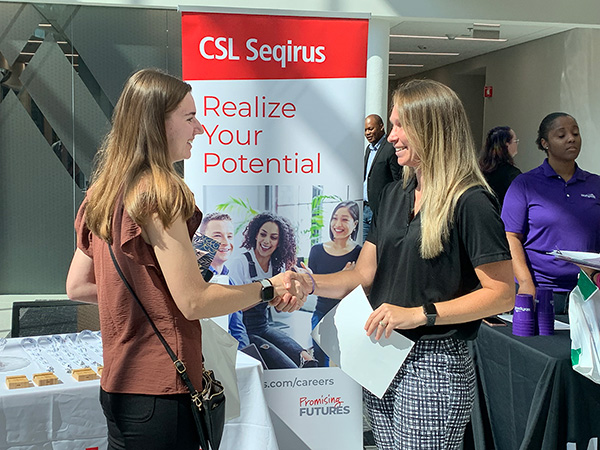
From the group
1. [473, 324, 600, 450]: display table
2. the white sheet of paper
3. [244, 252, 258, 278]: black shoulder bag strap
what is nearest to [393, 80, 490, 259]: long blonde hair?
the white sheet of paper

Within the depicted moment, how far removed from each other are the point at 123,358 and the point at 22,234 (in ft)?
16.2

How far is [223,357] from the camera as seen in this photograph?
205cm

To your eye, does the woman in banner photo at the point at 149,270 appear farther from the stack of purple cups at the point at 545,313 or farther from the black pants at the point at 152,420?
the stack of purple cups at the point at 545,313

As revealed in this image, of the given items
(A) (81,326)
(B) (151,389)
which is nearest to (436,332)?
(B) (151,389)

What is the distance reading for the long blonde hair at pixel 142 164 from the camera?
1397 millimetres

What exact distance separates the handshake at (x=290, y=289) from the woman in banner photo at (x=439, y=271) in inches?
10.3

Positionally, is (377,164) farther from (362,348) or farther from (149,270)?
(149,270)

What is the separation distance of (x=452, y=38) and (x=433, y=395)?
8.80m

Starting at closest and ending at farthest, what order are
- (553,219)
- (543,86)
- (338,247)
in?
(338,247) → (553,219) → (543,86)

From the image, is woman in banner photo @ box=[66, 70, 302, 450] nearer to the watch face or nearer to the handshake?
the watch face

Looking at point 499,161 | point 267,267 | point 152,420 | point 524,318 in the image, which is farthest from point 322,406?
point 499,161

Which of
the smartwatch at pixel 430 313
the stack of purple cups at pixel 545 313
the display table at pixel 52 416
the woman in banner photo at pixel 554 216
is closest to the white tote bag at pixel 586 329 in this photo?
the stack of purple cups at pixel 545 313

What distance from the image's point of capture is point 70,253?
6.05 metres

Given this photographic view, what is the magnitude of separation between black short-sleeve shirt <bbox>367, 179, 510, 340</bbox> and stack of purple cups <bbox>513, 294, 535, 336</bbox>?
0.78m
